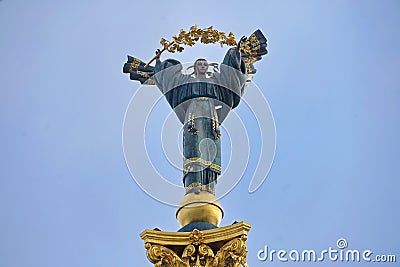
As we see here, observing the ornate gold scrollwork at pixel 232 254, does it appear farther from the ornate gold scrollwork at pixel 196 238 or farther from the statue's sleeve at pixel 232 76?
the statue's sleeve at pixel 232 76

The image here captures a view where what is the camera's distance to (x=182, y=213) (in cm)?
1372

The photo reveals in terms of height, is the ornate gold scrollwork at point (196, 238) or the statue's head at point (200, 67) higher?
the statue's head at point (200, 67)

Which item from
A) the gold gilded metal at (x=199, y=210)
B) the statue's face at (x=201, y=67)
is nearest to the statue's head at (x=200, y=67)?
the statue's face at (x=201, y=67)

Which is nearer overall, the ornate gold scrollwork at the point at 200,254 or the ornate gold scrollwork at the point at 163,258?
the ornate gold scrollwork at the point at 200,254

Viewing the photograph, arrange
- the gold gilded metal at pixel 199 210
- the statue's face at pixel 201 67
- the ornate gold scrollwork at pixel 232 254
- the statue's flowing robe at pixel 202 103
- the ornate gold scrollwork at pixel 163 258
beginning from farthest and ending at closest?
the statue's face at pixel 201 67 < the statue's flowing robe at pixel 202 103 < the gold gilded metal at pixel 199 210 < the ornate gold scrollwork at pixel 163 258 < the ornate gold scrollwork at pixel 232 254

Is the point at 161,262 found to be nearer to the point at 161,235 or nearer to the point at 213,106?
the point at 161,235

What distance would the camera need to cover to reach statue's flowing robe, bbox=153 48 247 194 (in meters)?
14.4

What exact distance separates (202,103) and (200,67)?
707 mm

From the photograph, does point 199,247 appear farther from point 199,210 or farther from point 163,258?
point 199,210

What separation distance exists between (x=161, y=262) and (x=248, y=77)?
477cm

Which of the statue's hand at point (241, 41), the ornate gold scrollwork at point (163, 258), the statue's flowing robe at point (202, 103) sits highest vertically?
the statue's hand at point (241, 41)

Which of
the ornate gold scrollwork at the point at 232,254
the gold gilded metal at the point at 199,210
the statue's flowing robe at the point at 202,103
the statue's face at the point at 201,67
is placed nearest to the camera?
the ornate gold scrollwork at the point at 232,254

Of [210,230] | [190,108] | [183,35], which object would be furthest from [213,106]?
[210,230]

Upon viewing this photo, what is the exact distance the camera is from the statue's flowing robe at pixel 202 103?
14367 mm
